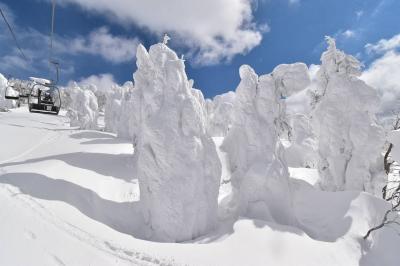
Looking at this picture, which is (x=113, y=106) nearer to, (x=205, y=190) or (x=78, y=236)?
(x=205, y=190)

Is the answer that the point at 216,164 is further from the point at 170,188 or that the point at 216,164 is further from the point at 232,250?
the point at 232,250

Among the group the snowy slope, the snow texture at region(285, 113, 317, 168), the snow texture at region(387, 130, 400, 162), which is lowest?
the snowy slope

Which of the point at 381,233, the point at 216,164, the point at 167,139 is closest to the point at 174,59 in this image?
the point at 167,139

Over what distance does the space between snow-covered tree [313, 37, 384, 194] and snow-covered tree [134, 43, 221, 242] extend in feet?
35.1

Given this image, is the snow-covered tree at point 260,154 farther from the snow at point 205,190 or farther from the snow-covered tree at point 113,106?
the snow-covered tree at point 113,106

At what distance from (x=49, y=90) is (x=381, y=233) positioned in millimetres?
20536

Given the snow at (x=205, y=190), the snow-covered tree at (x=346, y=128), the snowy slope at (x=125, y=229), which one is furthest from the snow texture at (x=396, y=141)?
the snow-covered tree at (x=346, y=128)

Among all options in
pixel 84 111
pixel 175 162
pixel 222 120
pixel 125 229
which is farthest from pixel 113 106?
pixel 175 162

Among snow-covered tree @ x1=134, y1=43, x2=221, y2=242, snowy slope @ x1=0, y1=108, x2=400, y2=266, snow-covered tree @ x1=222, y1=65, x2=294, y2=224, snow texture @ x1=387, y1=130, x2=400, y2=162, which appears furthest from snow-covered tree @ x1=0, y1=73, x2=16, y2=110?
snow texture @ x1=387, y1=130, x2=400, y2=162

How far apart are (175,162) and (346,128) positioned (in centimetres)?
1344

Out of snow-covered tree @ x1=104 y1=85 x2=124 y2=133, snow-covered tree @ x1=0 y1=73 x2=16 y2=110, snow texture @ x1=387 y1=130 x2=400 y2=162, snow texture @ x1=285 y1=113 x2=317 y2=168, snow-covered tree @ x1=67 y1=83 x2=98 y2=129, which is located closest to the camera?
snow texture @ x1=387 y1=130 x2=400 y2=162

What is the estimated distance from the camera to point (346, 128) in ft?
71.6

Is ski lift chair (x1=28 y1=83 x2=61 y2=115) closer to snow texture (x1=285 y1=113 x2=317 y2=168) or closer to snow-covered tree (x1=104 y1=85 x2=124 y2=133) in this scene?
snow texture (x1=285 y1=113 x2=317 y2=168)

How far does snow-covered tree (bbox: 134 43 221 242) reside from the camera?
14.2 m
